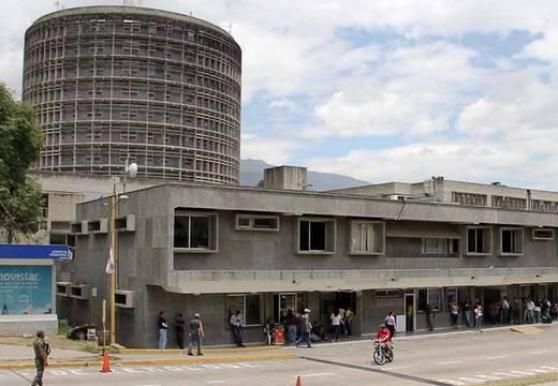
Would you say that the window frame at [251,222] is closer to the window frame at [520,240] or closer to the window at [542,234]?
the window frame at [520,240]

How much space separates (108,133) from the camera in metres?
109

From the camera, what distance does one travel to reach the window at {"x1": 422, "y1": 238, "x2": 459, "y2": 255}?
147 ft

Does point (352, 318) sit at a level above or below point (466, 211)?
below

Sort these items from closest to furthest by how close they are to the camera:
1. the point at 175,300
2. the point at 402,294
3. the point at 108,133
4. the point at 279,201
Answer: the point at 175,300 < the point at 279,201 < the point at 402,294 < the point at 108,133

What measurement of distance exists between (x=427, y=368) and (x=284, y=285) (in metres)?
9.10

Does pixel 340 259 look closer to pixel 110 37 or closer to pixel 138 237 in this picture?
pixel 138 237

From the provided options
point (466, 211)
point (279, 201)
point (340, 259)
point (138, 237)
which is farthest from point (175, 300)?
point (466, 211)

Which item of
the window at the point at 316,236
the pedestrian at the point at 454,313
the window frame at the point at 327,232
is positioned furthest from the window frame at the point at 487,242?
the window at the point at 316,236

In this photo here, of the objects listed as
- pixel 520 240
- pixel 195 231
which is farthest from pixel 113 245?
pixel 520 240

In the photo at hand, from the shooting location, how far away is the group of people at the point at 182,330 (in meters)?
31.2

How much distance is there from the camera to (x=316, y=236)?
1526 inches

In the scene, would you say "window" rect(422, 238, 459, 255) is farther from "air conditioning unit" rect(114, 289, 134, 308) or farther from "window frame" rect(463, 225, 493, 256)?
"air conditioning unit" rect(114, 289, 134, 308)

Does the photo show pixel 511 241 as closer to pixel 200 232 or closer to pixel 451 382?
pixel 200 232

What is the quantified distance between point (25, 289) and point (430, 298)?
22.2 metres
